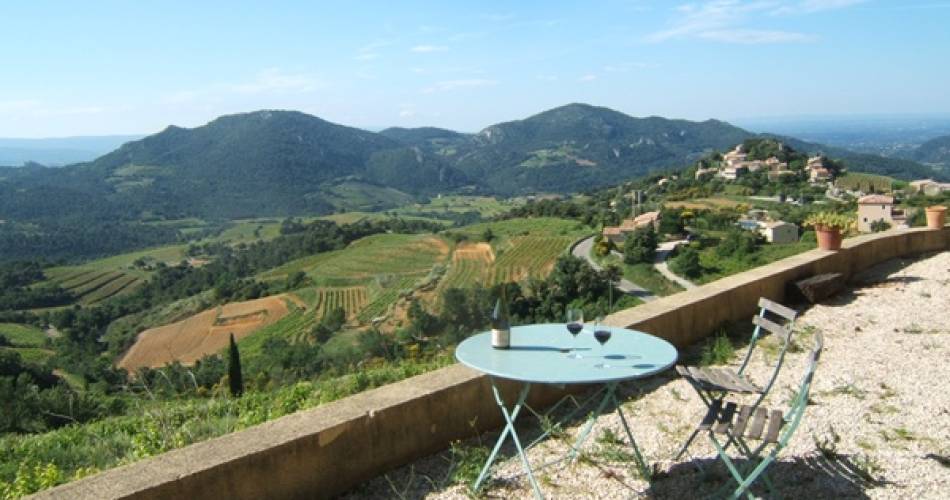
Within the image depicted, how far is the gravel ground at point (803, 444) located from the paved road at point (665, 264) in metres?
35.8

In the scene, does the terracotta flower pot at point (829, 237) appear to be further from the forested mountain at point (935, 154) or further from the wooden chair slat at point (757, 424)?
the forested mountain at point (935, 154)

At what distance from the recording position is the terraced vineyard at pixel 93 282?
7369cm

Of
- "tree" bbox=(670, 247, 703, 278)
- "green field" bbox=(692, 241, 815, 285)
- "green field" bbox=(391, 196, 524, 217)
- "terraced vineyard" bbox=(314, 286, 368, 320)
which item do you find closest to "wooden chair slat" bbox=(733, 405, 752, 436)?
"green field" bbox=(692, 241, 815, 285)

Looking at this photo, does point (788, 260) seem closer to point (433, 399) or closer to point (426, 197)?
point (433, 399)

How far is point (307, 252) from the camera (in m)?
81.8

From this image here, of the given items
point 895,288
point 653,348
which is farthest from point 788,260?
point 653,348

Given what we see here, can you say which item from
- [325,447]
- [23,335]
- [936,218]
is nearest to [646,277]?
[936,218]

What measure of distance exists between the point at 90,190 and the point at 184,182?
20.8 m

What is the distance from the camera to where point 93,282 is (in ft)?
260

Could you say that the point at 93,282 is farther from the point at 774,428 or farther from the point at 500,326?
the point at 774,428

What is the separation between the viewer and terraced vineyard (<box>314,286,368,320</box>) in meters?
47.5

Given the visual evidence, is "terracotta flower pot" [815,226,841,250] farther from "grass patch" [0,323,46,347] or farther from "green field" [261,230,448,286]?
"grass patch" [0,323,46,347]

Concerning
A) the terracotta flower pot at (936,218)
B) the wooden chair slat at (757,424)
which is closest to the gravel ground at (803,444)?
the wooden chair slat at (757,424)

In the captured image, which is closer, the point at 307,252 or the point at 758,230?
the point at 758,230
